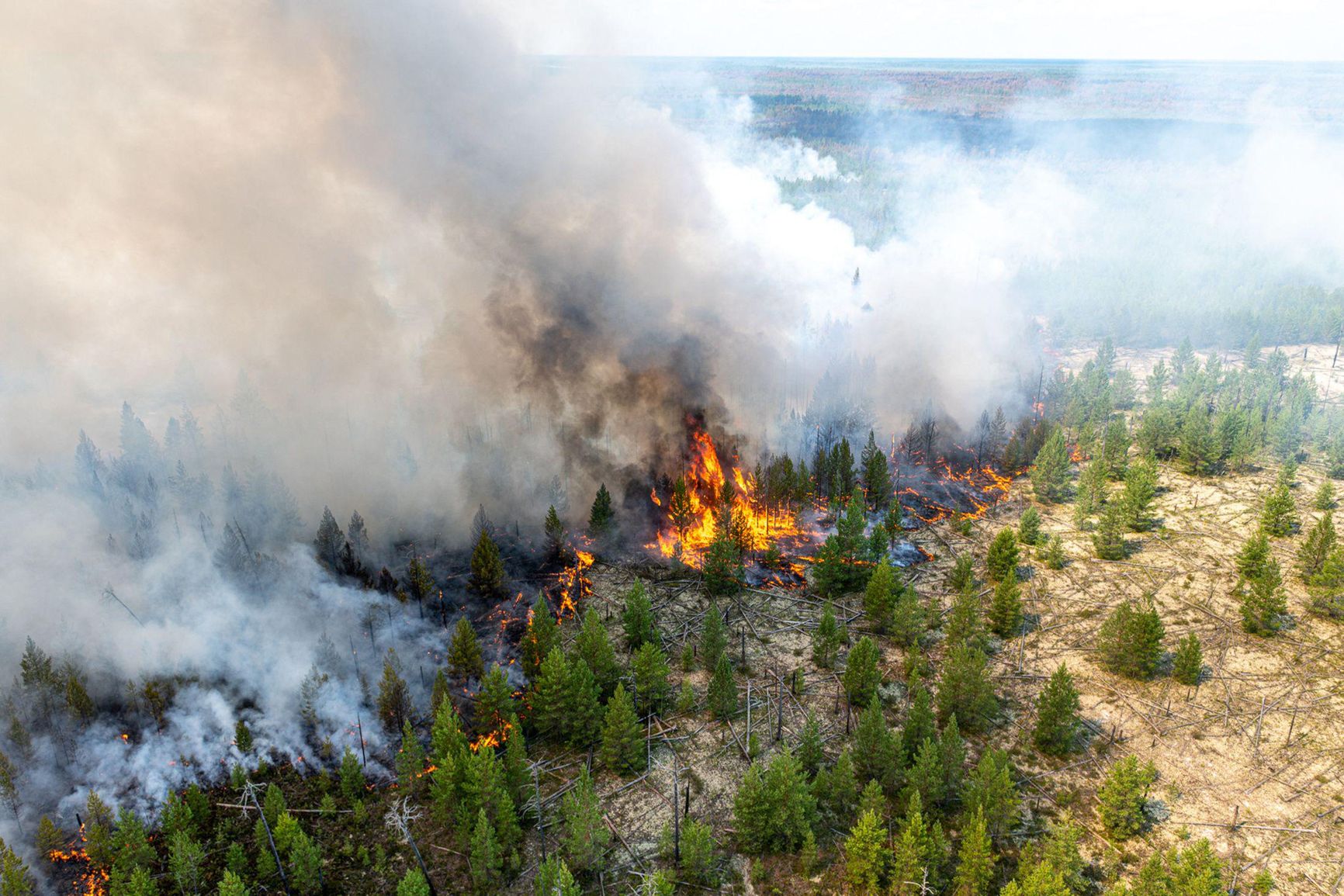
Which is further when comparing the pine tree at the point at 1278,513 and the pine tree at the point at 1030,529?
the pine tree at the point at 1030,529

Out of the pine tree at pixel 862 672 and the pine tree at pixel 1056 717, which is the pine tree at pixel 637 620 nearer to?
the pine tree at pixel 862 672

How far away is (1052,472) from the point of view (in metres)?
111

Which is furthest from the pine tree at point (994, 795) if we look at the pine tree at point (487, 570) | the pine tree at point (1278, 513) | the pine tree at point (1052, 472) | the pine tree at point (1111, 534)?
the pine tree at point (1278, 513)

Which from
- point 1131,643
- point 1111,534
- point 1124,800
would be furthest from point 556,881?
point 1111,534

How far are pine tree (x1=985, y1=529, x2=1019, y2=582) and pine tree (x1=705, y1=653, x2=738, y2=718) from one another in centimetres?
3583

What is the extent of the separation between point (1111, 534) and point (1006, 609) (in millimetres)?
25797

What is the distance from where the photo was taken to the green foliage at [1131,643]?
7306cm

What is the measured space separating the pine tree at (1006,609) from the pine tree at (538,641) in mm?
44813

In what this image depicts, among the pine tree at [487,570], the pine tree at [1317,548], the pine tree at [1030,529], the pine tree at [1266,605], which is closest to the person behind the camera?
the pine tree at [1266,605]

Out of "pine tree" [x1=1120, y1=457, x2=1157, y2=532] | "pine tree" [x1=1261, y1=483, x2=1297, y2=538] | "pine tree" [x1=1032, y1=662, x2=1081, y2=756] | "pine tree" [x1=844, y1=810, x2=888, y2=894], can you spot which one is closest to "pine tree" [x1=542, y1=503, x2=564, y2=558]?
"pine tree" [x1=844, y1=810, x2=888, y2=894]

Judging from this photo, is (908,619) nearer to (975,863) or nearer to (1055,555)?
(975,863)

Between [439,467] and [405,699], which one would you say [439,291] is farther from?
[405,699]

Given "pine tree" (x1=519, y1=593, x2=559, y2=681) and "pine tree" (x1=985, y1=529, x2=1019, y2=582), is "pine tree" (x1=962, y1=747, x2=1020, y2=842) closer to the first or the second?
"pine tree" (x1=985, y1=529, x2=1019, y2=582)

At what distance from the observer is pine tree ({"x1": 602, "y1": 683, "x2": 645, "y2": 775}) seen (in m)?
60.6
